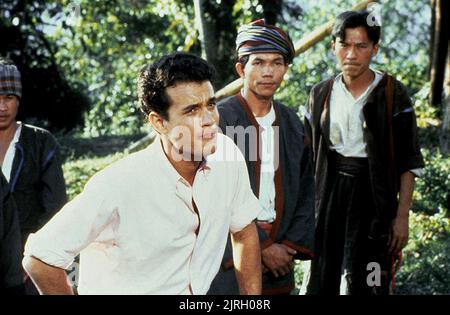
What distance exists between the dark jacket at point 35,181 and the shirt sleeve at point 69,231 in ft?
6.08

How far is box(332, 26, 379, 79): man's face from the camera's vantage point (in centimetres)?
442

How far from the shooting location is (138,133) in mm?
14047

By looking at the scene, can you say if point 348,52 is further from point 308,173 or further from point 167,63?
point 167,63

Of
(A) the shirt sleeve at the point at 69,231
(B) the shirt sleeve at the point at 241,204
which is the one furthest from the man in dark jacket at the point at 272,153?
(A) the shirt sleeve at the point at 69,231

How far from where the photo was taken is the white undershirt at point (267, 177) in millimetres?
3758

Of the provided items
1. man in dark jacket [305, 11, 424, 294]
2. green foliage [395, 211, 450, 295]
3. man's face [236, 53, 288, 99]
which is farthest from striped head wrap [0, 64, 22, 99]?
green foliage [395, 211, 450, 295]

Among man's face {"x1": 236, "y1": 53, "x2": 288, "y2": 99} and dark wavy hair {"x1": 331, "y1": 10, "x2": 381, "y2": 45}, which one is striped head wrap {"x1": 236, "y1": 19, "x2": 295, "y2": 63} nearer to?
man's face {"x1": 236, "y1": 53, "x2": 288, "y2": 99}

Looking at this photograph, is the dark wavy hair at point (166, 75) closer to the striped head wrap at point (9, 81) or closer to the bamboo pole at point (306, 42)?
the striped head wrap at point (9, 81)

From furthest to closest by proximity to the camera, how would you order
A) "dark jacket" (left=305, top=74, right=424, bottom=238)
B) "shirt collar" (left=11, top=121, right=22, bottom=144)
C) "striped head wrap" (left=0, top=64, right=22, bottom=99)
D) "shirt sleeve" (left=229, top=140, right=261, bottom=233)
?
"dark jacket" (left=305, top=74, right=424, bottom=238)
"shirt collar" (left=11, top=121, right=22, bottom=144)
"striped head wrap" (left=0, top=64, right=22, bottom=99)
"shirt sleeve" (left=229, top=140, right=261, bottom=233)

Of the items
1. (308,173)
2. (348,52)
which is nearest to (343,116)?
(348,52)

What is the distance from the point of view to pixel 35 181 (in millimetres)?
4293

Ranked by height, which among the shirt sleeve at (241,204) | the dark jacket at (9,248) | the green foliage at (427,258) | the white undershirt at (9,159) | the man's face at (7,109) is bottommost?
the green foliage at (427,258)

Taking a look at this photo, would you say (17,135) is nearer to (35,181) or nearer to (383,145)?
(35,181)
